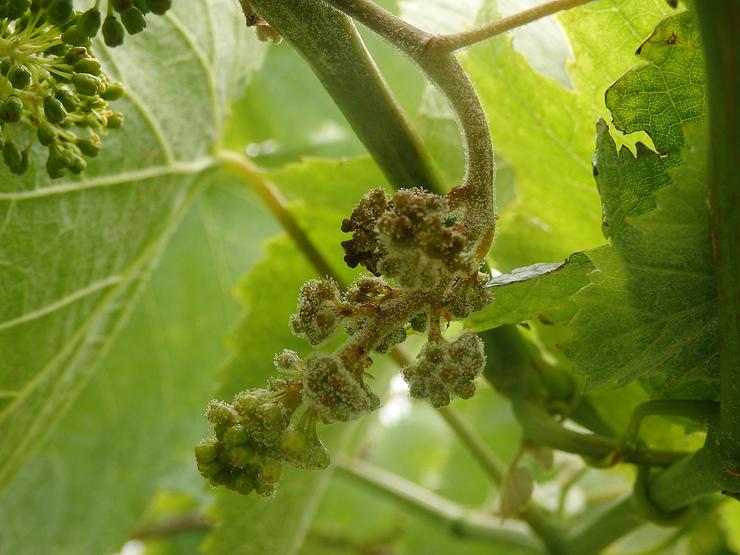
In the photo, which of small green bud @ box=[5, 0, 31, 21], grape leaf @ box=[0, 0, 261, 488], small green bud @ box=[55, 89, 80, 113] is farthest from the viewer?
grape leaf @ box=[0, 0, 261, 488]

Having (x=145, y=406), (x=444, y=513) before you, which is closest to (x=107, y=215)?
(x=145, y=406)

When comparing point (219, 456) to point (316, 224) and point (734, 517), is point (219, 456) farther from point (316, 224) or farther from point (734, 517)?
point (734, 517)

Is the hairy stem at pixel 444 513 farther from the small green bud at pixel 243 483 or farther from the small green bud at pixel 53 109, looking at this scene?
the small green bud at pixel 53 109

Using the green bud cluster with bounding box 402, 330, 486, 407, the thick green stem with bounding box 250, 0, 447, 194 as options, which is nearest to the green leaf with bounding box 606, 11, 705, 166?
the thick green stem with bounding box 250, 0, 447, 194

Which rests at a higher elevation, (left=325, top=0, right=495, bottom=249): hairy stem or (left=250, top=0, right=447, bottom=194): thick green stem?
(left=250, top=0, right=447, bottom=194): thick green stem

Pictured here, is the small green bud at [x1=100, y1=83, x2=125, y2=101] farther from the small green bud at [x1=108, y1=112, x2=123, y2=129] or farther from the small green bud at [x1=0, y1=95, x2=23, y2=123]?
the small green bud at [x1=0, y1=95, x2=23, y2=123]

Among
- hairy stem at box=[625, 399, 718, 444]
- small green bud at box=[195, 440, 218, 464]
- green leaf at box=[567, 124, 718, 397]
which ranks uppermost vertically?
green leaf at box=[567, 124, 718, 397]

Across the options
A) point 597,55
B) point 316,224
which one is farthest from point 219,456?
point 316,224

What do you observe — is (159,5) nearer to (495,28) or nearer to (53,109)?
(53,109)
